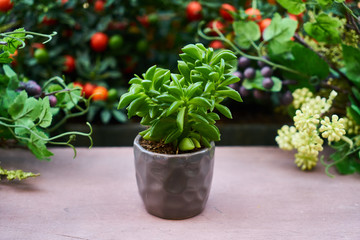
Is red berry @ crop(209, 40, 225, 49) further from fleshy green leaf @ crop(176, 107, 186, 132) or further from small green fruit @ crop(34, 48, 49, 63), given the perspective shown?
fleshy green leaf @ crop(176, 107, 186, 132)

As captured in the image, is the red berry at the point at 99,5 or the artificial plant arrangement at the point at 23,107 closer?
the artificial plant arrangement at the point at 23,107

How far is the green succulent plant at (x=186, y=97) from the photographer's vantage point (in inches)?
20.7

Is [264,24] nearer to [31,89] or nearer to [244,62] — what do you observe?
[244,62]

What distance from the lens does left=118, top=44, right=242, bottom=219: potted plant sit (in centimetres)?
53

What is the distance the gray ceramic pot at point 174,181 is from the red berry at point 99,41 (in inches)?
23.6

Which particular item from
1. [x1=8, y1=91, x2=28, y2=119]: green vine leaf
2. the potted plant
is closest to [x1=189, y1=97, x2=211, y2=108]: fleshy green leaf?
the potted plant

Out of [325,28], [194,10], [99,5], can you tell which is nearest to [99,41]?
[99,5]

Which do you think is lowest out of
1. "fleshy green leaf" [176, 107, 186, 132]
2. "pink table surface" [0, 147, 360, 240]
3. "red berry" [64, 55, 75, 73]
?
"pink table surface" [0, 147, 360, 240]

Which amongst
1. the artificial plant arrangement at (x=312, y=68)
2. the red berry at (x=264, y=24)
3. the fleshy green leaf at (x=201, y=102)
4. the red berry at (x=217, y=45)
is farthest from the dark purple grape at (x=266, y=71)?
the fleshy green leaf at (x=201, y=102)

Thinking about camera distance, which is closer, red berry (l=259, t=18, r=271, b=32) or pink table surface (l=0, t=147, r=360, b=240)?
pink table surface (l=0, t=147, r=360, b=240)

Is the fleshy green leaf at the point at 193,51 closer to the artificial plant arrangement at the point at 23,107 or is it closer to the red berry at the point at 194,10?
the artificial plant arrangement at the point at 23,107

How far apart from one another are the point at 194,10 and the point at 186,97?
0.67 m

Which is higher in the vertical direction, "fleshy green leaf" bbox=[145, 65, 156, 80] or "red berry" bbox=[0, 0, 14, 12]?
"red berry" bbox=[0, 0, 14, 12]

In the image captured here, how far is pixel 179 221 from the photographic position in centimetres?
58
